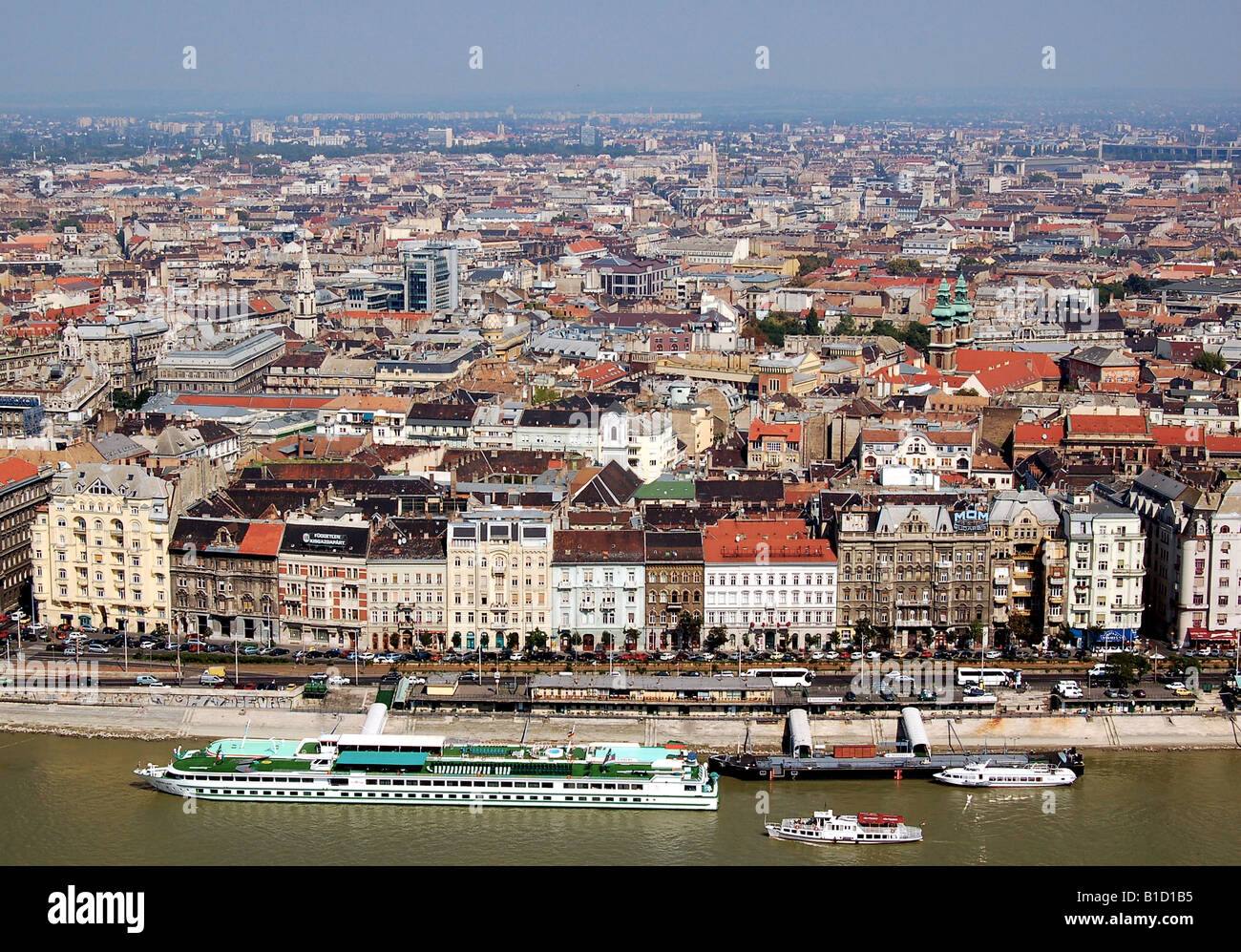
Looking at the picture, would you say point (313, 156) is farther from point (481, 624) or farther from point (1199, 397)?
point (481, 624)

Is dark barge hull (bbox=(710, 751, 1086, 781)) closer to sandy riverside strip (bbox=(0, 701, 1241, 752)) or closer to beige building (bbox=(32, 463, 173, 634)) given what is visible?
sandy riverside strip (bbox=(0, 701, 1241, 752))

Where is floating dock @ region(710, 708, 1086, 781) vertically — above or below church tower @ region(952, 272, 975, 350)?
below

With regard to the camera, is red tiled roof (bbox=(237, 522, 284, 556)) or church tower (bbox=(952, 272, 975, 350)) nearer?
red tiled roof (bbox=(237, 522, 284, 556))

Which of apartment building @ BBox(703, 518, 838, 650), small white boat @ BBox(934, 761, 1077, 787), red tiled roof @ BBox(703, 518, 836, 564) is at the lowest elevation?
small white boat @ BBox(934, 761, 1077, 787)

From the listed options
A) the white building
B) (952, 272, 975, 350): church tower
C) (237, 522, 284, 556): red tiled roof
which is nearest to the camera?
(237, 522, 284, 556): red tiled roof

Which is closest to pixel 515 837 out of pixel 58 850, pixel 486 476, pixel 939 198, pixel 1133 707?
pixel 58 850

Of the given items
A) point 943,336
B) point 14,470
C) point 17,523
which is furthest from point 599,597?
point 943,336

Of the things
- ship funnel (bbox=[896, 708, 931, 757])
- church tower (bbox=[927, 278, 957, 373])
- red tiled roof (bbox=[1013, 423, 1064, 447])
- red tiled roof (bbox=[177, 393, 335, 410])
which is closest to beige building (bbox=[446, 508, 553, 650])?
ship funnel (bbox=[896, 708, 931, 757])

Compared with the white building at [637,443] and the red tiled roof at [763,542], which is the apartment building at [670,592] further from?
the white building at [637,443]
